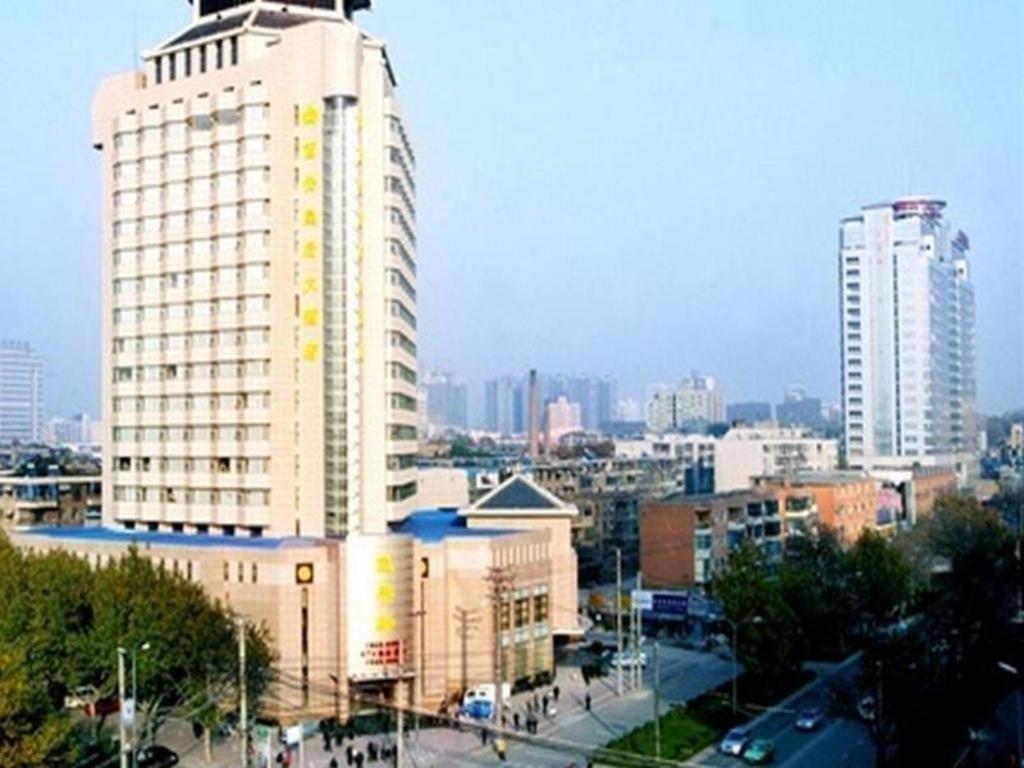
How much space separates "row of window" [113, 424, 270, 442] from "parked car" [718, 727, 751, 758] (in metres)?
5.17

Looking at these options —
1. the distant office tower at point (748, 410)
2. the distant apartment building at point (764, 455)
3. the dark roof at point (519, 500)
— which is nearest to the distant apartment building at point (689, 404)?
the distant office tower at point (748, 410)

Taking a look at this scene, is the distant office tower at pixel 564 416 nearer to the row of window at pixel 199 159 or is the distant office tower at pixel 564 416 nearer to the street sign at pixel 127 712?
the row of window at pixel 199 159

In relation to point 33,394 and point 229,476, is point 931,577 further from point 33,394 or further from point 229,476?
point 33,394

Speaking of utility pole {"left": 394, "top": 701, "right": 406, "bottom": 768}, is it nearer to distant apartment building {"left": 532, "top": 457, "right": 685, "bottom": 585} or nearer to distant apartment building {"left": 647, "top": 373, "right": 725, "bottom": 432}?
distant apartment building {"left": 532, "top": 457, "right": 685, "bottom": 585}

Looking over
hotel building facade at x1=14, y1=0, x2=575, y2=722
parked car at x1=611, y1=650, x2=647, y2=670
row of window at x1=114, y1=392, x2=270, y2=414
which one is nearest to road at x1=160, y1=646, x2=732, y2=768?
parked car at x1=611, y1=650, x2=647, y2=670

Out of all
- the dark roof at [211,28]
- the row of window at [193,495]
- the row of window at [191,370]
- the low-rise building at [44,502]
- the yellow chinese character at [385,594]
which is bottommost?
the yellow chinese character at [385,594]

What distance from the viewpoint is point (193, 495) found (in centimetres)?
1350

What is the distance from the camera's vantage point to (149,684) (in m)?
10.1

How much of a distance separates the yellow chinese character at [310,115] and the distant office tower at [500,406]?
5466 cm

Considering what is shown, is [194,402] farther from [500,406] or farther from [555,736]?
[500,406]

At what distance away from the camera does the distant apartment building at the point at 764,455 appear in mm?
27562

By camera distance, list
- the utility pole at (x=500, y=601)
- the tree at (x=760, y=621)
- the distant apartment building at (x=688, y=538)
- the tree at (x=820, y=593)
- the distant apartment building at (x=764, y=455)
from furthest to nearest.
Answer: the distant apartment building at (x=764, y=455) → the distant apartment building at (x=688, y=538) → the tree at (x=820, y=593) → the tree at (x=760, y=621) → the utility pole at (x=500, y=601)

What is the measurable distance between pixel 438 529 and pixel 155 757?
14.9ft

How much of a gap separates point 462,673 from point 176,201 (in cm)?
560
